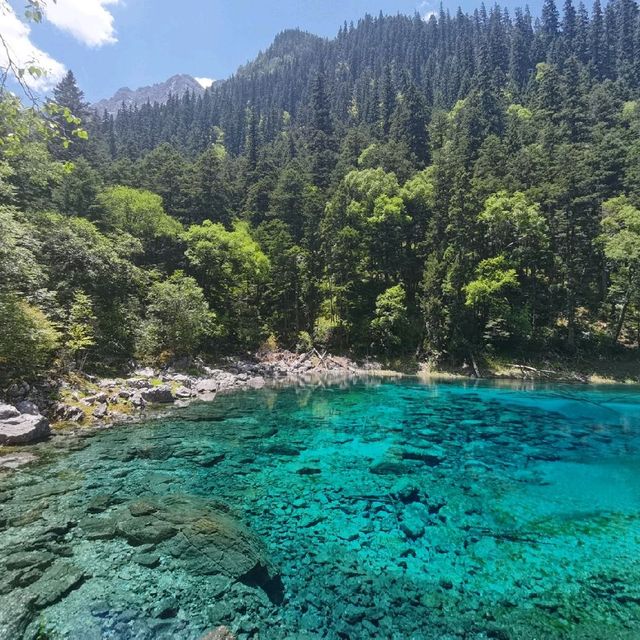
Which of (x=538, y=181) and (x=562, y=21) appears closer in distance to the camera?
(x=538, y=181)

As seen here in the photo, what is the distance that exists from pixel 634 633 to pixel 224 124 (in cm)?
13614

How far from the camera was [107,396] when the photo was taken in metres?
20.1

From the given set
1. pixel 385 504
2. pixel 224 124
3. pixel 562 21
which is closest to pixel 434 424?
pixel 385 504

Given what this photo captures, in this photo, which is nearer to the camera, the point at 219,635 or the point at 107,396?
the point at 219,635

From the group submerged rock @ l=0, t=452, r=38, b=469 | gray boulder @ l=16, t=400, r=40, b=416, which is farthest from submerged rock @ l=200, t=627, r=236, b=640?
gray boulder @ l=16, t=400, r=40, b=416

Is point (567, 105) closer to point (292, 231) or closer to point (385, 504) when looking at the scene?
point (292, 231)

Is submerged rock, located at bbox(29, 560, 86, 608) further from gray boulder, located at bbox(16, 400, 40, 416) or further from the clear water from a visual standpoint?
gray boulder, located at bbox(16, 400, 40, 416)

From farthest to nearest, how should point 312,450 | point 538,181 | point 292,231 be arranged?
point 292,231 → point 538,181 → point 312,450

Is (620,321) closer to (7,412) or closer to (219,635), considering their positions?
(219,635)

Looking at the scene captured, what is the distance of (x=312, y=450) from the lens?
51.4 feet

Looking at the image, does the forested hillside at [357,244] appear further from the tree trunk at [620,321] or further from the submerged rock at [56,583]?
the submerged rock at [56,583]

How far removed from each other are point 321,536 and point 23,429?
1185 centimetres

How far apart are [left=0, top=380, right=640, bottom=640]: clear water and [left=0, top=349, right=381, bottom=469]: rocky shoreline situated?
52.0 inches

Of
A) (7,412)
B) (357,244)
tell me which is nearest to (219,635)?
(7,412)
